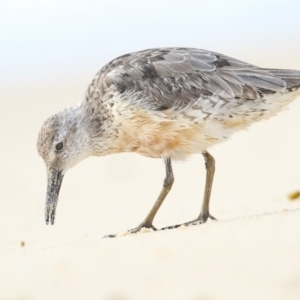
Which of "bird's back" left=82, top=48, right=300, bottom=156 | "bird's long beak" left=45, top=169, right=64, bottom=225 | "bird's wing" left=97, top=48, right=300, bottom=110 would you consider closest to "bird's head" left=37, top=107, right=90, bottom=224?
"bird's long beak" left=45, top=169, right=64, bottom=225

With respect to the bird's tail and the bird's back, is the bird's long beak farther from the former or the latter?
the bird's tail

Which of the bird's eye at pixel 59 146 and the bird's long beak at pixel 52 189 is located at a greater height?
the bird's eye at pixel 59 146

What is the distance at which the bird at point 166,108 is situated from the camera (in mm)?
7668

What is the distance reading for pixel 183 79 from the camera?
7812 mm

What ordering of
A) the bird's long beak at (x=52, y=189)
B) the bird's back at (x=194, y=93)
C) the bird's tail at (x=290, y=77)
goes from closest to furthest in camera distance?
1. the bird's back at (x=194, y=93)
2. the bird's tail at (x=290, y=77)
3. the bird's long beak at (x=52, y=189)

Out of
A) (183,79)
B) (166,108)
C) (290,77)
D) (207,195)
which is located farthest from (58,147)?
(290,77)

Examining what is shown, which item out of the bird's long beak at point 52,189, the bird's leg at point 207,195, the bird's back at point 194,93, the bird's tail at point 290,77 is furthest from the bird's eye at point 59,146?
the bird's tail at point 290,77

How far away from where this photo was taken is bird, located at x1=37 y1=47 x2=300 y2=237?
25.2 ft

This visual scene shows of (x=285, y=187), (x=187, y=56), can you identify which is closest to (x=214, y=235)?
(x=187, y=56)

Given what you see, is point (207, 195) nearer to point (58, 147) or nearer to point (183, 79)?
point (183, 79)

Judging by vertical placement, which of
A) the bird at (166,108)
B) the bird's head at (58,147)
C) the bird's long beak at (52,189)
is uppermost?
the bird at (166,108)

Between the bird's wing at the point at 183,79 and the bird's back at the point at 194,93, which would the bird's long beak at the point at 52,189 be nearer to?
the bird's back at the point at 194,93

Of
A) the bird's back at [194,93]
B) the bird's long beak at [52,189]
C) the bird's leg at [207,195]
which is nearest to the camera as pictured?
the bird's back at [194,93]

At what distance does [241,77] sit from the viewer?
7836mm
